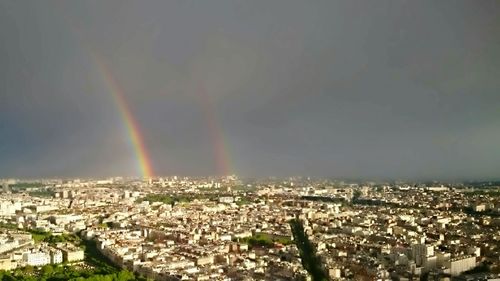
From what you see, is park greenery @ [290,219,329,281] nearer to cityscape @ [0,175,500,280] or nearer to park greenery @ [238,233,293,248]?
cityscape @ [0,175,500,280]

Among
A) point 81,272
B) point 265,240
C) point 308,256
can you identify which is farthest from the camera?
point 265,240

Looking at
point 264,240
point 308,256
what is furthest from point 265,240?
point 308,256

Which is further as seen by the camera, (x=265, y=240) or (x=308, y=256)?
(x=265, y=240)

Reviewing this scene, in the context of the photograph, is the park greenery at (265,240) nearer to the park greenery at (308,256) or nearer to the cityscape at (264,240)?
the cityscape at (264,240)

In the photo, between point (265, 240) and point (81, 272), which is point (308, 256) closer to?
point (265, 240)

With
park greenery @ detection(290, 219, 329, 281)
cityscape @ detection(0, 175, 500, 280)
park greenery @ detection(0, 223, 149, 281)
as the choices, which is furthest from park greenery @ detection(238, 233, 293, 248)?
park greenery @ detection(0, 223, 149, 281)

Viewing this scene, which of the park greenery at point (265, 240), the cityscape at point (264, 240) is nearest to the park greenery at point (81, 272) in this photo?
the cityscape at point (264, 240)

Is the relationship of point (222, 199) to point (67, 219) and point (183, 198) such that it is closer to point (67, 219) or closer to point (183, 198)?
point (183, 198)

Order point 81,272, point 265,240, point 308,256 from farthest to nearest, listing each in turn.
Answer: point 265,240 < point 308,256 < point 81,272

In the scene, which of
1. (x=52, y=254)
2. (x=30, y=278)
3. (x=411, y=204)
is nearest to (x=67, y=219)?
(x=52, y=254)
